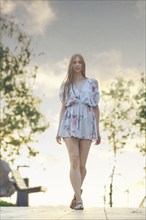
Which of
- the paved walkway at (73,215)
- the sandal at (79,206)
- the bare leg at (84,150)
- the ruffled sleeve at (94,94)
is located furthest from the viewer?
the ruffled sleeve at (94,94)

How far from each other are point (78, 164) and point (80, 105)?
34.6 inches

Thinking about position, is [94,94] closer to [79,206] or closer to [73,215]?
[79,206]

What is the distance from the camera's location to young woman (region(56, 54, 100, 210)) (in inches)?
251

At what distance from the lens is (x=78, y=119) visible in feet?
21.1

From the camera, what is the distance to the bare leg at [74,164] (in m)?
6.34

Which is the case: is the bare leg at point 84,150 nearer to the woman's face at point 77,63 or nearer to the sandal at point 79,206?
the sandal at point 79,206

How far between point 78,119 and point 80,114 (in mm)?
84

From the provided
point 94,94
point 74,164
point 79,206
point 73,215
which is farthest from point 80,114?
point 73,215

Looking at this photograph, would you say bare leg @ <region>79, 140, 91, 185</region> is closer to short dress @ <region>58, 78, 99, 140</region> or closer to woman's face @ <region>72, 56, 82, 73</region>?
short dress @ <region>58, 78, 99, 140</region>

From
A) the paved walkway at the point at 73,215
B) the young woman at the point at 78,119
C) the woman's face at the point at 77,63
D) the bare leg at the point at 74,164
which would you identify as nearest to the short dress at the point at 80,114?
the young woman at the point at 78,119

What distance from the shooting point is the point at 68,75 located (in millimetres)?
6781

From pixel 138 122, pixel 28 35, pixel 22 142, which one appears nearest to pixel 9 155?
pixel 22 142

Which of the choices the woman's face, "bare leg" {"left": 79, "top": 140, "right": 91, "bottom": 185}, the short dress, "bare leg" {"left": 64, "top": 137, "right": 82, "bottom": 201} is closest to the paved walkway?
"bare leg" {"left": 64, "top": 137, "right": 82, "bottom": 201}

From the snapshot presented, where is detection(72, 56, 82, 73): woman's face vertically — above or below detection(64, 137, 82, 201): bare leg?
above
